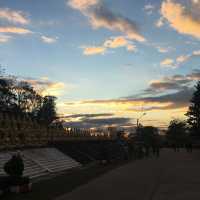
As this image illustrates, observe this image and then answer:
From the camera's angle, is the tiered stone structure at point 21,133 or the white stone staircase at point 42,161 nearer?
the white stone staircase at point 42,161

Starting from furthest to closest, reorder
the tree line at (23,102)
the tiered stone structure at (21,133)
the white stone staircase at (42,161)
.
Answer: the tree line at (23,102)
the tiered stone structure at (21,133)
the white stone staircase at (42,161)

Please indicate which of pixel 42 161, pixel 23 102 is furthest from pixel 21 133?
pixel 23 102

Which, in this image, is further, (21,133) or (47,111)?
(47,111)

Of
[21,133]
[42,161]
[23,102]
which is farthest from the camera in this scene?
[23,102]

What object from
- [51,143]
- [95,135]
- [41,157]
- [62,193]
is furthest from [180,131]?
[62,193]

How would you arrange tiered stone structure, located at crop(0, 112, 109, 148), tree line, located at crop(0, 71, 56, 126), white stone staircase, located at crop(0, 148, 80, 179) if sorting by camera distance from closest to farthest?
white stone staircase, located at crop(0, 148, 80, 179) → tiered stone structure, located at crop(0, 112, 109, 148) → tree line, located at crop(0, 71, 56, 126)

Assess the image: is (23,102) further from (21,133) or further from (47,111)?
(21,133)

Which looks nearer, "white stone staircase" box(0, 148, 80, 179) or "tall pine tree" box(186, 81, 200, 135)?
"white stone staircase" box(0, 148, 80, 179)

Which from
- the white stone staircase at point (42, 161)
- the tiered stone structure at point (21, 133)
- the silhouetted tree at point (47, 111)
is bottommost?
the white stone staircase at point (42, 161)

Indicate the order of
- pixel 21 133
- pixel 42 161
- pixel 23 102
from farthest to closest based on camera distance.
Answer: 1. pixel 23 102
2. pixel 21 133
3. pixel 42 161

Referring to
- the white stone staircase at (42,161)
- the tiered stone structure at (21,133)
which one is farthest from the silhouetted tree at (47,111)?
the white stone staircase at (42,161)

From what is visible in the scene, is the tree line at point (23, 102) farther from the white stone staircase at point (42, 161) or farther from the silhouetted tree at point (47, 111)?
the white stone staircase at point (42, 161)

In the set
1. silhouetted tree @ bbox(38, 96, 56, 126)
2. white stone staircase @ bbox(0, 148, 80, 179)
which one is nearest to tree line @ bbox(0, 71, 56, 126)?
silhouetted tree @ bbox(38, 96, 56, 126)

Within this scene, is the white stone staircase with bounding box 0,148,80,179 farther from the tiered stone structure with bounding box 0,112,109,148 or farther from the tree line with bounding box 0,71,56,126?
the tree line with bounding box 0,71,56,126
